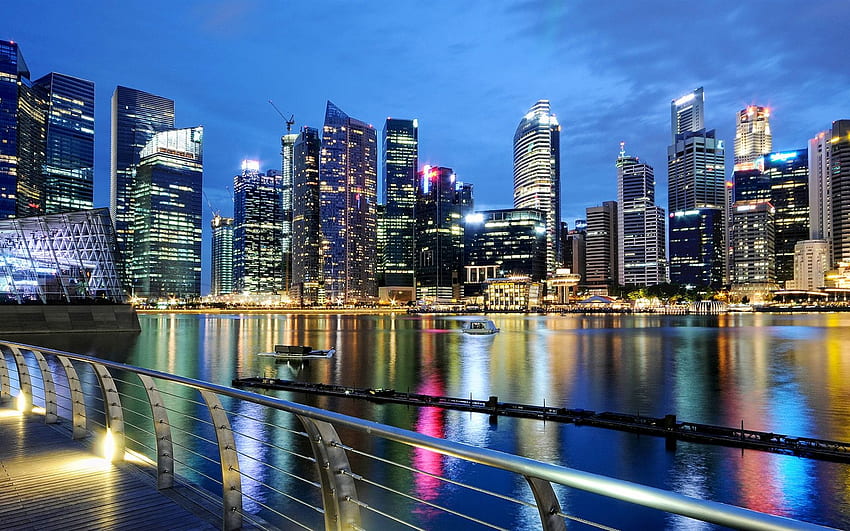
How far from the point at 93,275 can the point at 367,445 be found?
3088 inches

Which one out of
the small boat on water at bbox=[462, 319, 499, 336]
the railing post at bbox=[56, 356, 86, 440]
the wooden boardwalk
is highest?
the railing post at bbox=[56, 356, 86, 440]

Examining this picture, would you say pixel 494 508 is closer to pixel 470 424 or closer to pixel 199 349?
pixel 470 424

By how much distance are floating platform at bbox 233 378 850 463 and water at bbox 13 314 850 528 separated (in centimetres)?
79

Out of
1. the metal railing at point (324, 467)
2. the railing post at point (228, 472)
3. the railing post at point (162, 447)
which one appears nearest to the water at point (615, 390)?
the metal railing at point (324, 467)

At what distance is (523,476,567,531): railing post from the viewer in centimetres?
321

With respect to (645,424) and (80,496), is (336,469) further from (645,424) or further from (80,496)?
(645,424)

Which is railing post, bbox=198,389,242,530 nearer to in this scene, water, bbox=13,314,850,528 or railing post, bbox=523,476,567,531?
railing post, bbox=523,476,567,531

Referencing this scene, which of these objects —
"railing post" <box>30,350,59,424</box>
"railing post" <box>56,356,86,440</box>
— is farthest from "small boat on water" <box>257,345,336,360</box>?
"railing post" <box>56,356,86,440</box>

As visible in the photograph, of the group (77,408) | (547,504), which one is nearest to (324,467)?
(547,504)

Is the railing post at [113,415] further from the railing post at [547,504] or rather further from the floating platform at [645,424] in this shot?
the floating platform at [645,424]

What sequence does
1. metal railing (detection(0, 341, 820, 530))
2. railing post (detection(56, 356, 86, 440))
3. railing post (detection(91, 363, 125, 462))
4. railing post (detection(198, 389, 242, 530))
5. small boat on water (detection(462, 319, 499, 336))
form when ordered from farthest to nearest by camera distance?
small boat on water (detection(462, 319, 499, 336)) → railing post (detection(56, 356, 86, 440)) → railing post (detection(91, 363, 125, 462)) → railing post (detection(198, 389, 242, 530)) → metal railing (detection(0, 341, 820, 530))

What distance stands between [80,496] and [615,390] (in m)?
42.9

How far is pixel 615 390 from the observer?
1777 inches

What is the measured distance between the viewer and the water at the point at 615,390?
22156 mm
